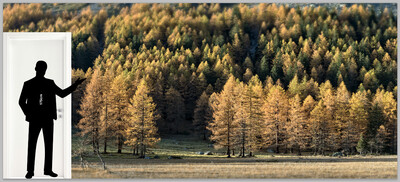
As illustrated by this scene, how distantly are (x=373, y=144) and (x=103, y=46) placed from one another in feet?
47.8

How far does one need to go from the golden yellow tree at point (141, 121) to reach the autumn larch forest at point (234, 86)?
0.06 meters

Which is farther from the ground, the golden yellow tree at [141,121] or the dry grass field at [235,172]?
the golden yellow tree at [141,121]

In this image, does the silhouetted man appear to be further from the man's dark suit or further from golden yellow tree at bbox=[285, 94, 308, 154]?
golden yellow tree at bbox=[285, 94, 308, 154]

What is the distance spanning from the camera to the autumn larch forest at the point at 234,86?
23297mm

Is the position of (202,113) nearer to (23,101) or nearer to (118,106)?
(118,106)

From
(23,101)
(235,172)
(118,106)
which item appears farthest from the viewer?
(118,106)

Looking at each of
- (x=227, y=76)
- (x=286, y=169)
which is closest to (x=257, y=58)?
(x=227, y=76)

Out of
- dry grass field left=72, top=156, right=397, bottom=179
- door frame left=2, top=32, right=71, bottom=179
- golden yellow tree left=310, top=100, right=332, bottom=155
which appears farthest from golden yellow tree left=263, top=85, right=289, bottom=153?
door frame left=2, top=32, right=71, bottom=179

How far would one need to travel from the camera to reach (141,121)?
84.3 ft

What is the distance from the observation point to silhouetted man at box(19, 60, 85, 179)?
15.5 meters

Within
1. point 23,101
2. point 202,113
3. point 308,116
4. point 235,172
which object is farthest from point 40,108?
point 308,116

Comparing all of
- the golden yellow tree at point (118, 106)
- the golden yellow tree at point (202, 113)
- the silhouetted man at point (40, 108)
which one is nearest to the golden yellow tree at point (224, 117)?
the golden yellow tree at point (202, 113)

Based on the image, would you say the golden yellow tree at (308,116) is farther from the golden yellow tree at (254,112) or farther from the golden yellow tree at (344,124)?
the golden yellow tree at (254,112)

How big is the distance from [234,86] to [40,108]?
12.1 metres
